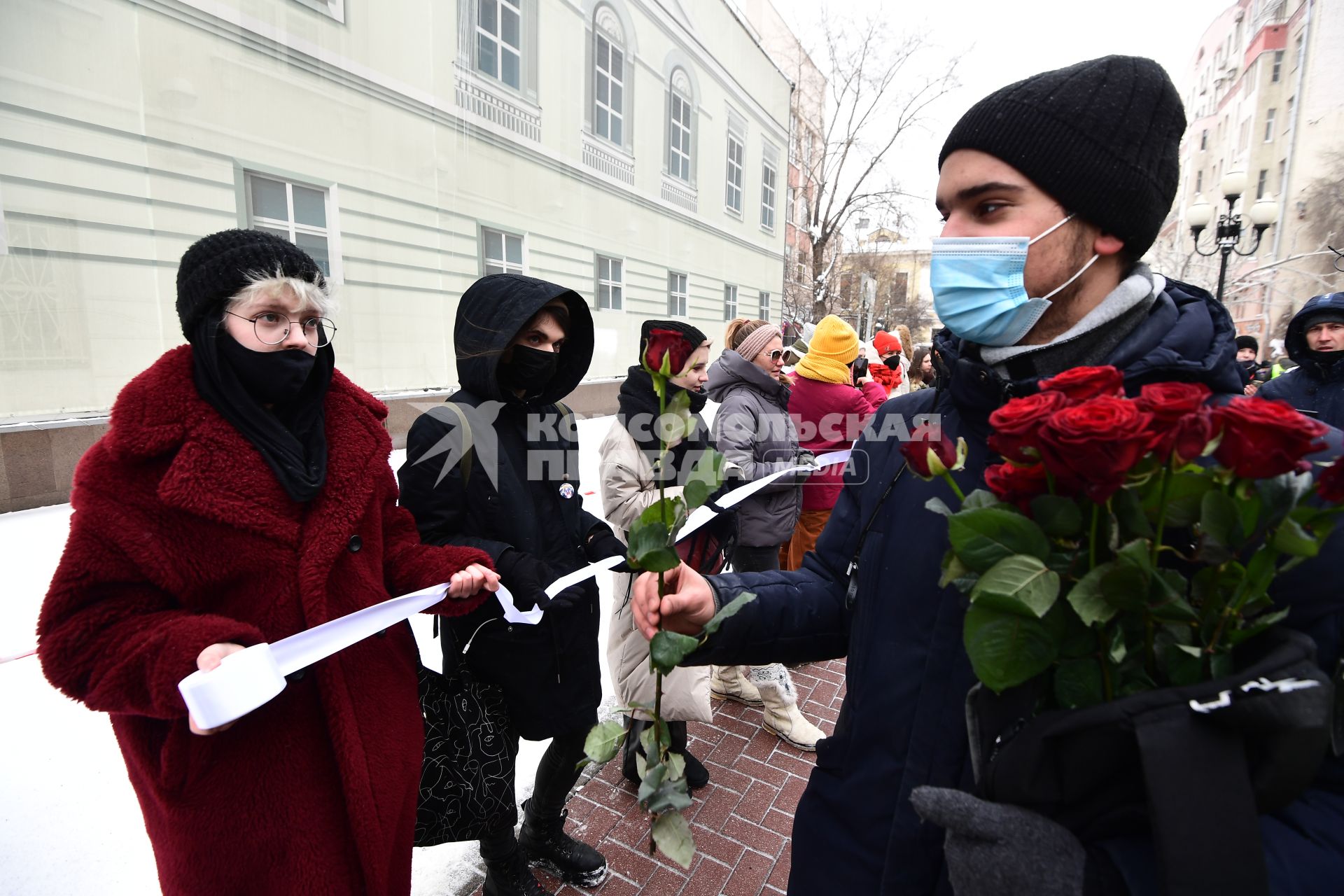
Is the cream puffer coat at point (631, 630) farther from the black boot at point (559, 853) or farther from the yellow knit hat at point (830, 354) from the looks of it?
the yellow knit hat at point (830, 354)

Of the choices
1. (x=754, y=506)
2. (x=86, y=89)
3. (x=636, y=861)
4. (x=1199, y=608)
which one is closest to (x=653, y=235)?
(x=86, y=89)

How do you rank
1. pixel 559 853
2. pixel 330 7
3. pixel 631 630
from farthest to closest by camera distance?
pixel 330 7, pixel 631 630, pixel 559 853

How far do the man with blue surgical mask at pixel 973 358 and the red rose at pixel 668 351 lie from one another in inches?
16.1

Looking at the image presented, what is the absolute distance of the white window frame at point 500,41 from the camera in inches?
384

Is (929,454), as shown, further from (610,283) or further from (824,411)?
(610,283)

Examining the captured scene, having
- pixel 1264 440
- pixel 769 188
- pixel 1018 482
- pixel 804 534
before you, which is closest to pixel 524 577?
pixel 1018 482

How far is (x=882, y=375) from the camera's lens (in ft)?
30.6

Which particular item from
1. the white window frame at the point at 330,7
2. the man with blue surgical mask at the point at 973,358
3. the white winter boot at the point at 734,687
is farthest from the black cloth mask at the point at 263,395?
the white window frame at the point at 330,7

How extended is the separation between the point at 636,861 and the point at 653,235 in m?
14.1

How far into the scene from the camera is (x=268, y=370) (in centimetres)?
158

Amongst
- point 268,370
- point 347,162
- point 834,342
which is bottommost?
point 268,370

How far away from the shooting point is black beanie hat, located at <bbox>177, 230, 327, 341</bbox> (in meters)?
1.55

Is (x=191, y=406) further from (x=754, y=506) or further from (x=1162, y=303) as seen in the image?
(x=754, y=506)

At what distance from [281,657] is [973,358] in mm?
1589
